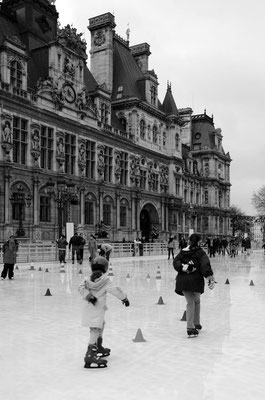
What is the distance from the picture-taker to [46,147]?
128 ft

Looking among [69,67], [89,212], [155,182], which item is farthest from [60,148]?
[155,182]

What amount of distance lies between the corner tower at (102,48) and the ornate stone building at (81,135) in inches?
4.4

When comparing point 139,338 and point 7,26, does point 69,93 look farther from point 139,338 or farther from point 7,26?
point 139,338

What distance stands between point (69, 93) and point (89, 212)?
1079 cm

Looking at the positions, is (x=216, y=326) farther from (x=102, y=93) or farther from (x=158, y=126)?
(x=158, y=126)

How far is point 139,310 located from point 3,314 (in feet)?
10.1

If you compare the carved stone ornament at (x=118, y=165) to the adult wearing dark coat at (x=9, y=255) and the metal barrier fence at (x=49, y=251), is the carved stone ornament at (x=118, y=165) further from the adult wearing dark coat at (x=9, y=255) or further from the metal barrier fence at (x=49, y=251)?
the adult wearing dark coat at (x=9, y=255)

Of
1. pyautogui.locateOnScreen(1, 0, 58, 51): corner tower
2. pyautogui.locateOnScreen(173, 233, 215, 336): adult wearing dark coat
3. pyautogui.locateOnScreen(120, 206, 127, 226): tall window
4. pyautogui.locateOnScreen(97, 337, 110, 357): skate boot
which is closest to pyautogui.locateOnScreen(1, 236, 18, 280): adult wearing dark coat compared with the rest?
pyautogui.locateOnScreen(173, 233, 215, 336): adult wearing dark coat

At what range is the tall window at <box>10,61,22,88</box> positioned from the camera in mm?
36219

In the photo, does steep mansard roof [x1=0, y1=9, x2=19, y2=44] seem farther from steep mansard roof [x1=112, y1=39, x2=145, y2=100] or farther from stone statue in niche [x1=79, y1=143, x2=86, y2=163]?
steep mansard roof [x1=112, y1=39, x2=145, y2=100]

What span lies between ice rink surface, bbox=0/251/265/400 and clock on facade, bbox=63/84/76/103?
100ft

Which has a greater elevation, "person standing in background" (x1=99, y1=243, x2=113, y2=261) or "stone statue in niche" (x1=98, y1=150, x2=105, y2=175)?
"stone statue in niche" (x1=98, y1=150, x2=105, y2=175)

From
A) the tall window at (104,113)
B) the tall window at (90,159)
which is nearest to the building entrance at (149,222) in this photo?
the tall window at (90,159)

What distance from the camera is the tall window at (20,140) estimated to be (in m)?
36.0
